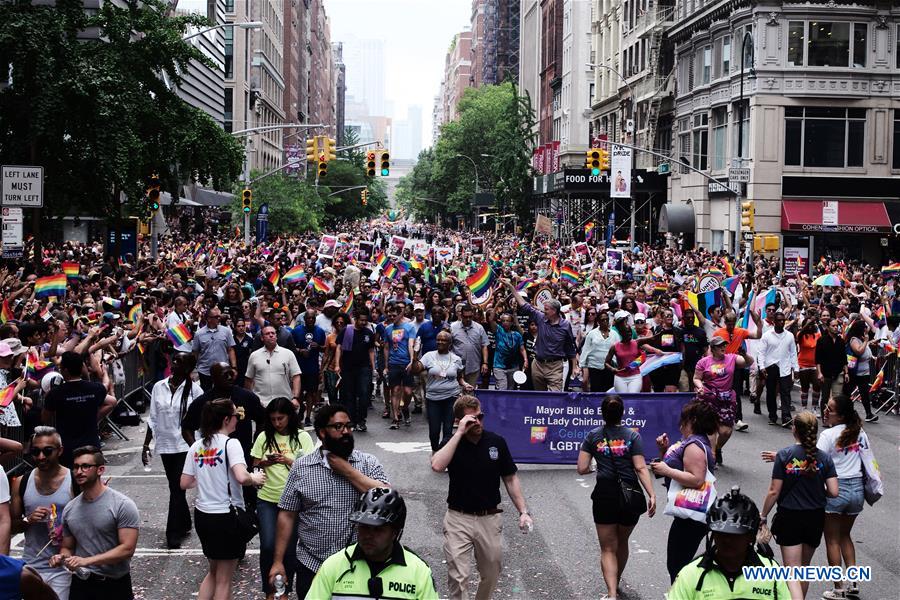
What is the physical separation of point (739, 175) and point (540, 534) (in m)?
38.7

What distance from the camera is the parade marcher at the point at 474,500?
25.3 feet

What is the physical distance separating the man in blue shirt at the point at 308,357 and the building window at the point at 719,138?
124ft

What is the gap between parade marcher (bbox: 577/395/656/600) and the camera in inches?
332

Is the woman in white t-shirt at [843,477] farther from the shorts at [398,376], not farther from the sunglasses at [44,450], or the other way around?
the shorts at [398,376]

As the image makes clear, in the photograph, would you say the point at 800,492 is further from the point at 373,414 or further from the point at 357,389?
the point at 373,414

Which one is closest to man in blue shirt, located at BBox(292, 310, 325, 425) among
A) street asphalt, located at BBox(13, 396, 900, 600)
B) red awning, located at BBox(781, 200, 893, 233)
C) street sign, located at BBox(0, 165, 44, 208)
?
street asphalt, located at BBox(13, 396, 900, 600)

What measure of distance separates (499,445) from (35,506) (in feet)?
9.62

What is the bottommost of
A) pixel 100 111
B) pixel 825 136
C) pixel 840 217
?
pixel 840 217

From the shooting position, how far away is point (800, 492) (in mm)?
8219

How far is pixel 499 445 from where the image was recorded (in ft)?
25.7

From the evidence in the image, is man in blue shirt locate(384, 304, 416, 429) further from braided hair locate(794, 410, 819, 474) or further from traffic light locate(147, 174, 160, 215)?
traffic light locate(147, 174, 160, 215)

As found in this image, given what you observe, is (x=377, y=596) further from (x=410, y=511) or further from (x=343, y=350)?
(x=343, y=350)

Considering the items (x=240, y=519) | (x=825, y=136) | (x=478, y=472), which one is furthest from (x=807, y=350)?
(x=825, y=136)

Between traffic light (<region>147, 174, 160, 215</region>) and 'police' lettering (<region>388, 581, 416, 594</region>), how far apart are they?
2385 cm
